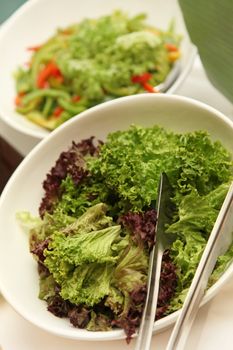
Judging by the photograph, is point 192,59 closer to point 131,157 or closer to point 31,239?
point 131,157

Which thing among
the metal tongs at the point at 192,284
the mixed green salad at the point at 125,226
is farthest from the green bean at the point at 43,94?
the metal tongs at the point at 192,284

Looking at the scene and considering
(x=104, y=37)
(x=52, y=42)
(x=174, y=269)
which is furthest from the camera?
(x=52, y=42)

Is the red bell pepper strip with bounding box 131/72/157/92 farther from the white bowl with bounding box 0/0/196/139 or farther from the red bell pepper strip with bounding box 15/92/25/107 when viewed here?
the red bell pepper strip with bounding box 15/92/25/107

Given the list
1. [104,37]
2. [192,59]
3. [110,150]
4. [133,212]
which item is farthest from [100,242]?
[104,37]

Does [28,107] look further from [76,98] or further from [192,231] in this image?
[192,231]

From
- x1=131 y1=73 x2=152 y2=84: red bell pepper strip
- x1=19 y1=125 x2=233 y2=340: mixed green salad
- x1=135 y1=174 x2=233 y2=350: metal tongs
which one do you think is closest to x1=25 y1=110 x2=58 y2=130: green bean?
x1=131 y1=73 x2=152 y2=84: red bell pepper strip

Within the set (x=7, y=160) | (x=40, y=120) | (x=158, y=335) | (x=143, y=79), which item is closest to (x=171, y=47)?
(x=143, y=79)
